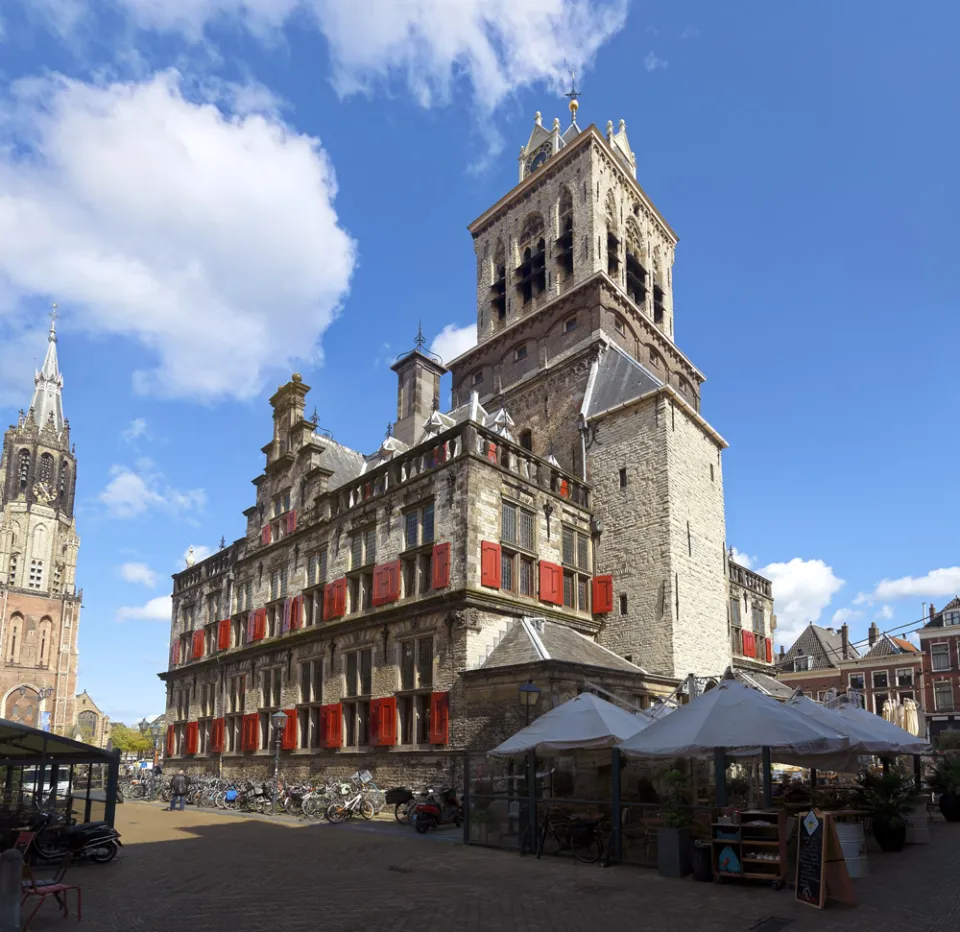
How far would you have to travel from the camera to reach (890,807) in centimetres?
1452

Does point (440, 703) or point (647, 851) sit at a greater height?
point (440, 703)

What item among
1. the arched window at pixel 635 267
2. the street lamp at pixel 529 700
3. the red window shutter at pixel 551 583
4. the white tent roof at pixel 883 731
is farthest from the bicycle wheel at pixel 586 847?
the arched window at pixel 635 267

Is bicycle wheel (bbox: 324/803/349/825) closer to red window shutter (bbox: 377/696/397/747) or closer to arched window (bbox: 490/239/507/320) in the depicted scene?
red window shutter (bbox: 377/696/397/747)

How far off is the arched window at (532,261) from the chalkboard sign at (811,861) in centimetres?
2934

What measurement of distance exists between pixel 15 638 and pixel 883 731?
91.3 metres

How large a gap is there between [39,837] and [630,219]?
34.0 meters

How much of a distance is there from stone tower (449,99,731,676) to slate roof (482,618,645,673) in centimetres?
227

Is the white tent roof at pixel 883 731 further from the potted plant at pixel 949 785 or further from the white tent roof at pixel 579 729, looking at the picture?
the white tent roof at pixel 579 729

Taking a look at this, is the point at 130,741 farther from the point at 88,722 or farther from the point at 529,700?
the point at 529,700

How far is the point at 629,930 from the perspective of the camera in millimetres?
8883

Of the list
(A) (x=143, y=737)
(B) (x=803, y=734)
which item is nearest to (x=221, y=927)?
(B) (x=803, y=734)

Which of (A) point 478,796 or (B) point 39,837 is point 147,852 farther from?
(A) point 478,796

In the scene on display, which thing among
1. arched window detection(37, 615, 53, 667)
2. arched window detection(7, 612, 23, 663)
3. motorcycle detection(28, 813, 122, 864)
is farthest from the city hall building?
arched window detection(37, 615, 53, 667)

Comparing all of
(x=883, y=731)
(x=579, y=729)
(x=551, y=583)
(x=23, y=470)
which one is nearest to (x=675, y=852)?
(x=579, y=729)
